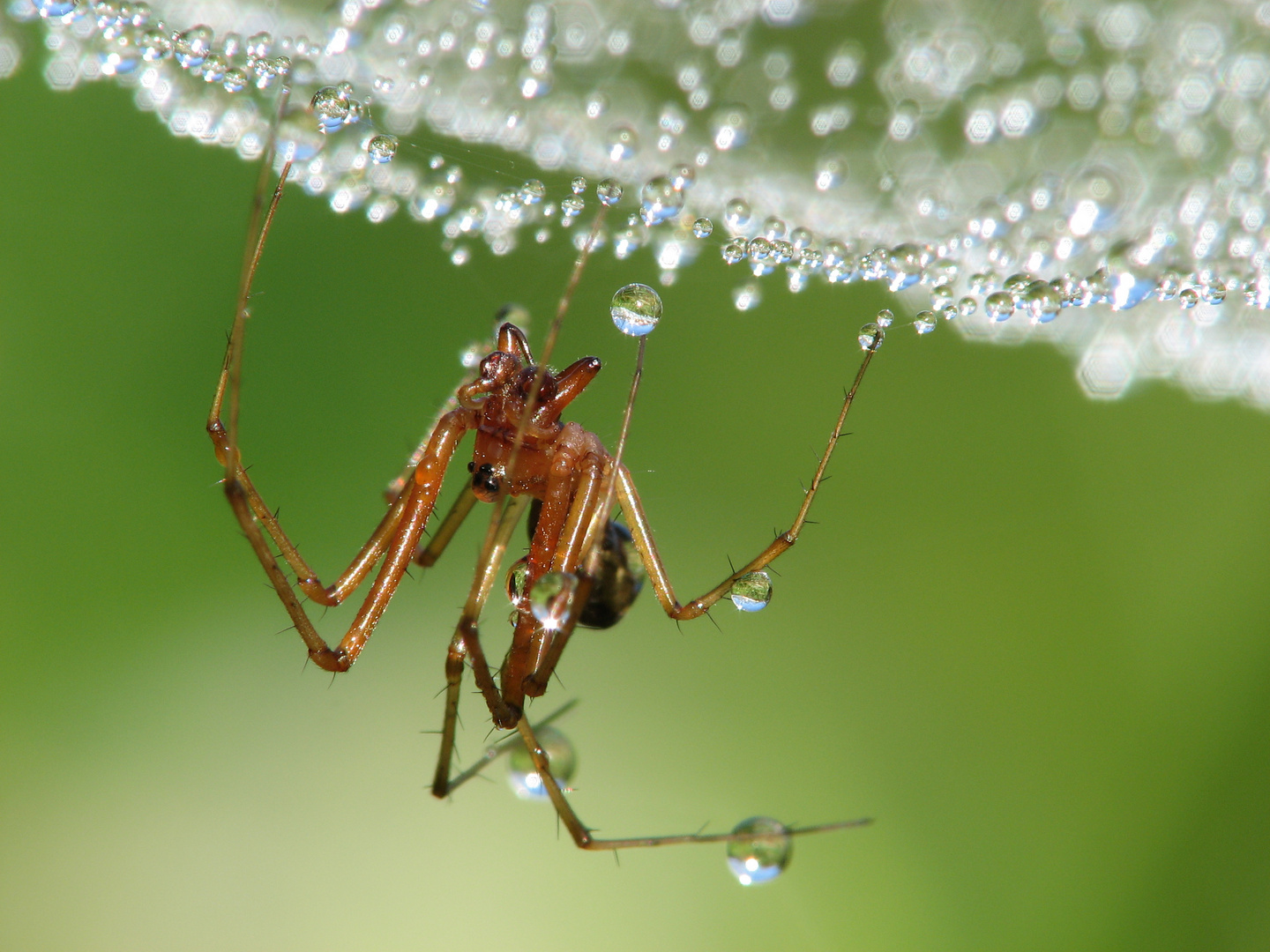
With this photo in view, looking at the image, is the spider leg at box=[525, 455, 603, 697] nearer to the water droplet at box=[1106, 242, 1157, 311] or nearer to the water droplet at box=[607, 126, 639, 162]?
the water droplet at box=[607, 126, 639, 162]

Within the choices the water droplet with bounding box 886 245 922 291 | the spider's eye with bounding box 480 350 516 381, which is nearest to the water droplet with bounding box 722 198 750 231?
the water droplet with bounding box 886 245 922 291

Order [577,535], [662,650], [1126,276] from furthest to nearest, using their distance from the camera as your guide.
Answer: [662,650] < [577,535] < [1126,276]

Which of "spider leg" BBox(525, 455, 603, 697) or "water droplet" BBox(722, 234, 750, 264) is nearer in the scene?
"water droplet" BBox(722, 234, 750, 264)

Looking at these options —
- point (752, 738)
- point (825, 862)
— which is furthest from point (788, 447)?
point (825, 862)

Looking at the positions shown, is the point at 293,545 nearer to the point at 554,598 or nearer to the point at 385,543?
the point at 385,543

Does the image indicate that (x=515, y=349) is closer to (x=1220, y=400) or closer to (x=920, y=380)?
(x=920, y=380)

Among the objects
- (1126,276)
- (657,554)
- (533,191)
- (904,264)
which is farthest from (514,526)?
(1126,276)
